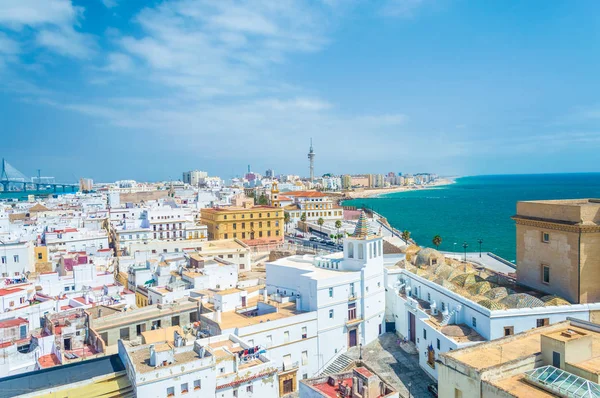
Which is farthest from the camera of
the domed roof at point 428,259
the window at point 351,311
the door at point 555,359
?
the domed roof at point 428,259

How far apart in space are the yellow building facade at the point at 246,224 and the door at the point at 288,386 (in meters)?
37.4

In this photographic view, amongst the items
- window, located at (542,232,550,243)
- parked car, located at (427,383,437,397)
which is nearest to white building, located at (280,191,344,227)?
window, located at (542,232,550,243)

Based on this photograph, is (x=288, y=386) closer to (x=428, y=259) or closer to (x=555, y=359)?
(x=555, y=359)

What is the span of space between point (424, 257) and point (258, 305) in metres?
16.7

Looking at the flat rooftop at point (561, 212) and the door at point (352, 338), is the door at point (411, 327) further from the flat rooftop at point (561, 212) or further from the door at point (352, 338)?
the flat rooftop at point (561, 212)

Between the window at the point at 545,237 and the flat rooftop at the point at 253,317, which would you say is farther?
the window at the point at 545,237

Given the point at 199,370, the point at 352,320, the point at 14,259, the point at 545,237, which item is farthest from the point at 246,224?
the point at 199,370

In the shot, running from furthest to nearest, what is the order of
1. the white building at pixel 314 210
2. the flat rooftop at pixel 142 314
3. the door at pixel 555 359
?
the white building at pixel 314 210
the flat rooftop at pixel 142 314
the door at pixel 555 359

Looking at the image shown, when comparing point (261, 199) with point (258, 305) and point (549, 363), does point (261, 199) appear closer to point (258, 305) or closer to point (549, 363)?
point (258, 305)

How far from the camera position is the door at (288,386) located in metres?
22.1

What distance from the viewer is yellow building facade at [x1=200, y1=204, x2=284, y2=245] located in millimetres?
58844

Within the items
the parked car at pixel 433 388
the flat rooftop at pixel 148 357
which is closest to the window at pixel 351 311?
the parked car at pixel 433 388

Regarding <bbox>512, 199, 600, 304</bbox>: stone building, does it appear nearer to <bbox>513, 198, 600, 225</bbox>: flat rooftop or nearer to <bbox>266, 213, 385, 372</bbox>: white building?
<bbox>513, 198, 600, 225</bbox>: flat rooftop

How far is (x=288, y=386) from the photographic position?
22.3 metres
